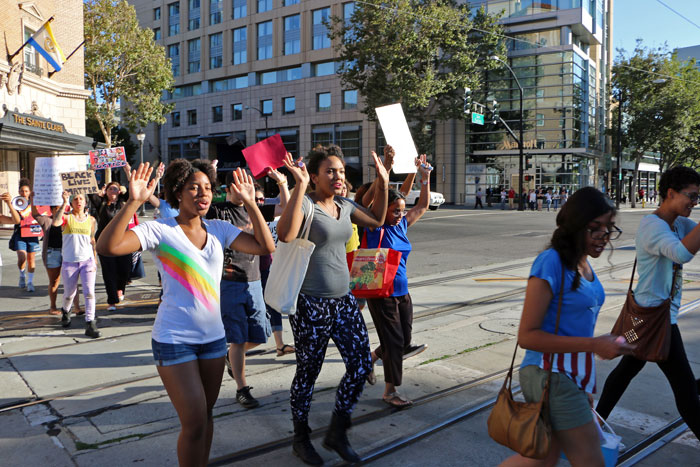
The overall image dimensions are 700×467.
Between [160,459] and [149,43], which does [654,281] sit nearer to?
[160,459]

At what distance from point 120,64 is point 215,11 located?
23.4 metres

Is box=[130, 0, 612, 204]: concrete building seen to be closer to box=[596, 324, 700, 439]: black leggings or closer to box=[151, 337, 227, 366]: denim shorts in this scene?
box=[596, 324, 700, 439]: black leggings

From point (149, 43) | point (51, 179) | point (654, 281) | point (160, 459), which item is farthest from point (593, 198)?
point (149, 43)

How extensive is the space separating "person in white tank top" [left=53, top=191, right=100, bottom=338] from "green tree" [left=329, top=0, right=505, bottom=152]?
28.9 metres

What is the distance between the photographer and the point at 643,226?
3531 mm

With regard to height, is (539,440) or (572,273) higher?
(572,273)

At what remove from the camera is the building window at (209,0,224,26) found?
171 ft

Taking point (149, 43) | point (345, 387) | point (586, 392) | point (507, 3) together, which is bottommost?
point (345, 387)

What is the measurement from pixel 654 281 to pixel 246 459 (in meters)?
2.62

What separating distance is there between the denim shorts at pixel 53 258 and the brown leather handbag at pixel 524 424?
6.96m

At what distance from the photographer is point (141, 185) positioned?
2.84m

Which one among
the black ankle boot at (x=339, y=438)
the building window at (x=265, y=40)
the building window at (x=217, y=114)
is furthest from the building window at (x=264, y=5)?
the black ankle boot at (x=339, y=438)

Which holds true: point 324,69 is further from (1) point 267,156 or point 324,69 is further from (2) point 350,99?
(1) point 267,156

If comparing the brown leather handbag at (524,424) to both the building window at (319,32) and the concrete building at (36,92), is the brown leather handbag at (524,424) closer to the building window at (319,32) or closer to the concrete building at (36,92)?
the concrete building at (36,92)
